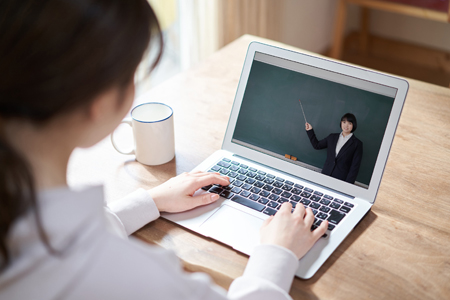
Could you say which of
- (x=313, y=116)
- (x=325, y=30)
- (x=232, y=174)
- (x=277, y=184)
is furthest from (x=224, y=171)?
(x=325, y=30)

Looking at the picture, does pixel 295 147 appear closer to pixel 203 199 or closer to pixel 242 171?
pixel 242 171

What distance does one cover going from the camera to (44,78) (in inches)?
19.3

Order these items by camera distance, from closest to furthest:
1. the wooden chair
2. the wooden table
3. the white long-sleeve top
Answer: the white long-sleeve top < the wooden table < the wooden chair

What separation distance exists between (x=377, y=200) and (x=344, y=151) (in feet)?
0.44

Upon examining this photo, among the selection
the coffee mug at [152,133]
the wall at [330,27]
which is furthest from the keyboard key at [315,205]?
the wall at [330,27]

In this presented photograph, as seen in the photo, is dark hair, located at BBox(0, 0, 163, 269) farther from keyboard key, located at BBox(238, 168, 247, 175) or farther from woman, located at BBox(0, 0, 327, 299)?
keyboard key, located at BBox(238, 168, 247, 175)

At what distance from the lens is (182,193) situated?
34.2 inches

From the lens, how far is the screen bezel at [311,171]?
2.79 ft

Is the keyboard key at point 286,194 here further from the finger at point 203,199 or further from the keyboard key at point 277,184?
the finger at point 203,199

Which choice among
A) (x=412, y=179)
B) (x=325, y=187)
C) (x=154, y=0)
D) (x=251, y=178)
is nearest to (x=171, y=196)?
(x=251, y=178)

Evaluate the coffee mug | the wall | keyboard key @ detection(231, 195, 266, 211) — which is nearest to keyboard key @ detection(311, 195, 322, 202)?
keyboard key @ detection(231, 195, 266, 211)

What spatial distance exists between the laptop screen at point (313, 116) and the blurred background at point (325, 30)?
1.17 meters

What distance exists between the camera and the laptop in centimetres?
84

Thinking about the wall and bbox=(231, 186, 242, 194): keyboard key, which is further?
the wall
